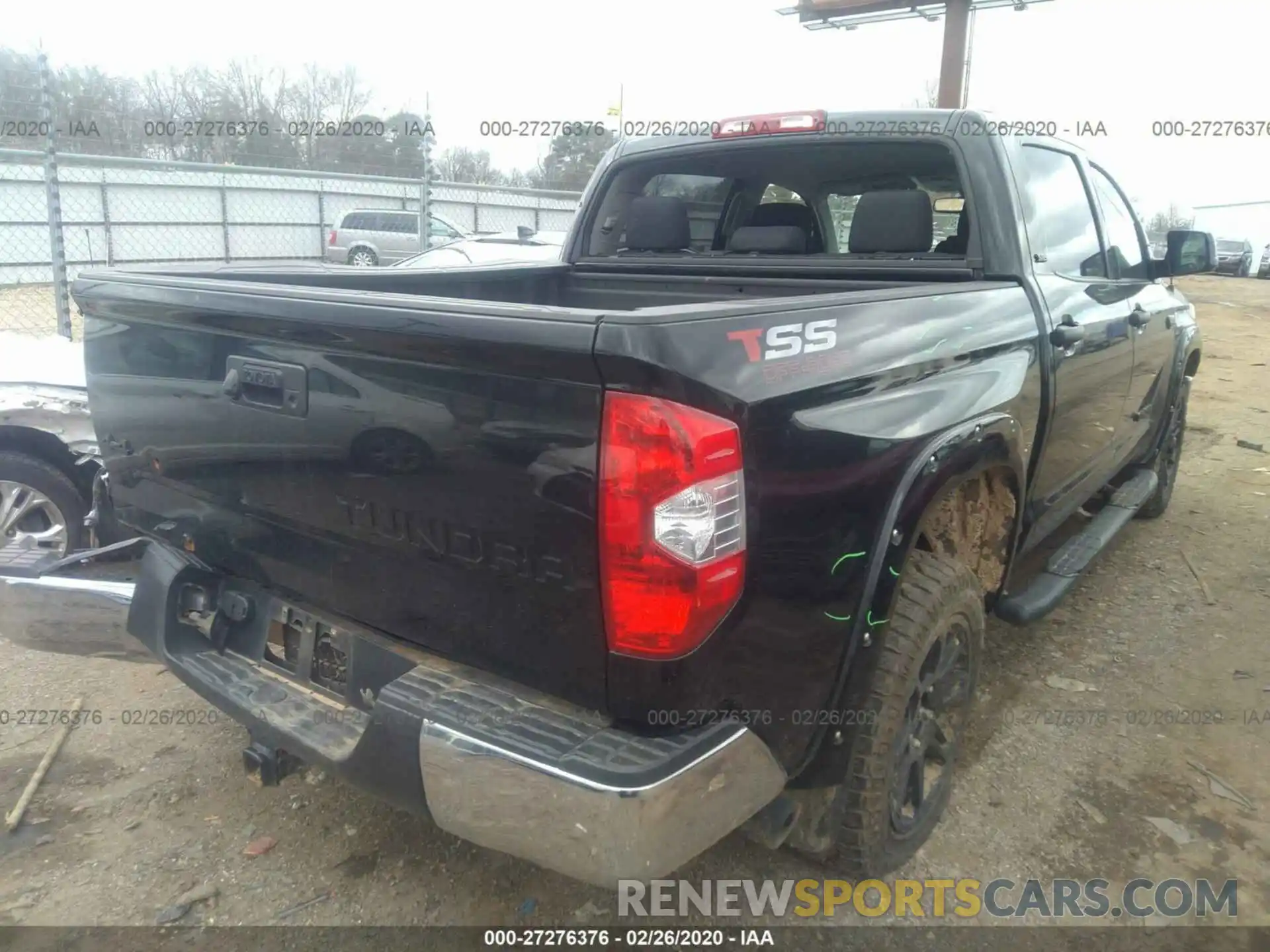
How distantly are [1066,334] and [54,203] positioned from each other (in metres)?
6.92

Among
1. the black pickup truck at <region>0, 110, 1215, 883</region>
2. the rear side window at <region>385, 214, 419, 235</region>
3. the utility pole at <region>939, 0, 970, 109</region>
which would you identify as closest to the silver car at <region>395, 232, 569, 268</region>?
the black pickup truck at <region>0, 110, 1215, 883</region>

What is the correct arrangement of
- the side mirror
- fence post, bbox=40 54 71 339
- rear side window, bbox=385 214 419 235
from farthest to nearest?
rear side window, bbox=385 214 419 235
fence post, bbox=40 54 71 339
the side mirror

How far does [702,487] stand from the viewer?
5.46ft

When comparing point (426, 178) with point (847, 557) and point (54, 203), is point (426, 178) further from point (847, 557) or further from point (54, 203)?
point (847, 557)

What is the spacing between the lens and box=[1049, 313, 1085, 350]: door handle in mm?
2996

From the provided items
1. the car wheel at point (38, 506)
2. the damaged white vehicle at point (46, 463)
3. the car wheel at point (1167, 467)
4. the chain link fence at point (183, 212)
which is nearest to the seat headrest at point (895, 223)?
the car wheel at point (1167, 467)

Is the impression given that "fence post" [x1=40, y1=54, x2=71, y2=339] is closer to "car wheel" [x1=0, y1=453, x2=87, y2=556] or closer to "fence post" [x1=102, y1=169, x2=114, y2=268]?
"car wheel" [x1=0, y1=453, x2=87, y2=556]

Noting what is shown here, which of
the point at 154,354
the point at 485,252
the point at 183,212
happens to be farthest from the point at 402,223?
the point at 154,354

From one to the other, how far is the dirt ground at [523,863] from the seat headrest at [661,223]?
2.17 m

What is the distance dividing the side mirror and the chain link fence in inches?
279

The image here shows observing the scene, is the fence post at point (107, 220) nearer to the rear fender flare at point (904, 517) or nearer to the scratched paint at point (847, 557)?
the rear fender flare at point (904, 517)

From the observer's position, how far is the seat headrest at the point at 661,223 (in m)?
3.96

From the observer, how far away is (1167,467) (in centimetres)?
558

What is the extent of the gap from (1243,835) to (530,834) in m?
2.27
